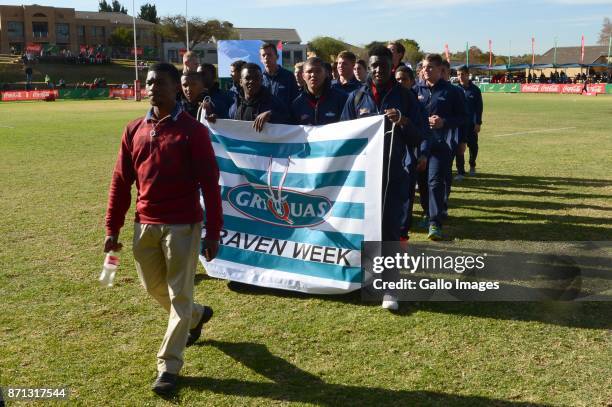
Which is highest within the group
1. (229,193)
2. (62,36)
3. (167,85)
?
(62,36)

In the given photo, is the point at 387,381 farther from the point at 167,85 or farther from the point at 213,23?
the point at 213,23

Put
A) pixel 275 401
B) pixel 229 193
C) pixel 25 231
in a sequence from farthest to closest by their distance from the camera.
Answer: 1. pixel 25 231
2. pixel 229 193
3. pixel 275 401

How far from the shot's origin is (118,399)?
3625 mm

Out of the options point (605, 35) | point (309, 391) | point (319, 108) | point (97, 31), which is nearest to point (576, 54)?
point (605, 35)

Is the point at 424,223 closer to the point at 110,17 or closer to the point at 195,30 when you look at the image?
the point at 195,30

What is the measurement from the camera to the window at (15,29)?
284ft

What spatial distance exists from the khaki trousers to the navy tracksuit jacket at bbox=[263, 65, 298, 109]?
412 centimetres

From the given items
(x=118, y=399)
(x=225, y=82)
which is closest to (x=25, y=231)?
(x=118, y=399)

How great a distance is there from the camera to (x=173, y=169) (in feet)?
11.9

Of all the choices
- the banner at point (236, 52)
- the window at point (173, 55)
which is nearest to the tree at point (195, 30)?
the window at point (173, 55)

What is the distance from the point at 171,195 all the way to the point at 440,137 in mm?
4541

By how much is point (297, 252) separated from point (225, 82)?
66.9 feet

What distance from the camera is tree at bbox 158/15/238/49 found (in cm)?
9931

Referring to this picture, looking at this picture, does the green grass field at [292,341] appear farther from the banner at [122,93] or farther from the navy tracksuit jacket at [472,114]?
the banner at [122,93]
